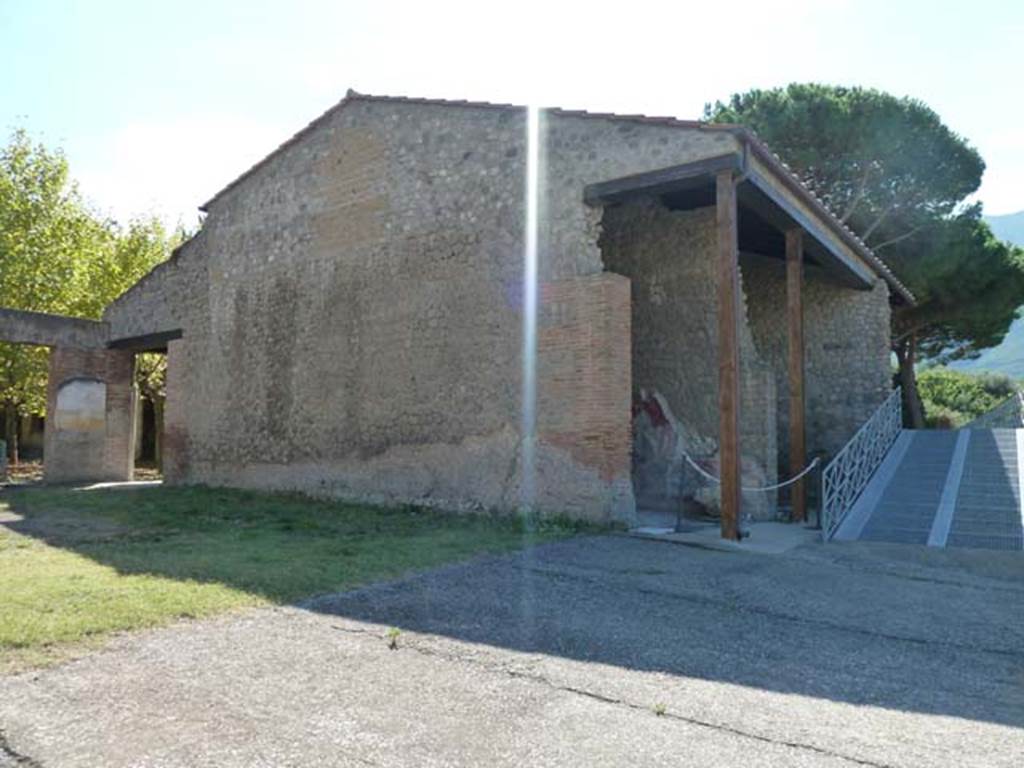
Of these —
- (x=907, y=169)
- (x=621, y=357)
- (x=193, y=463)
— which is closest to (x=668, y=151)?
(x=621, y=357)

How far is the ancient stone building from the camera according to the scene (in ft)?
29.5

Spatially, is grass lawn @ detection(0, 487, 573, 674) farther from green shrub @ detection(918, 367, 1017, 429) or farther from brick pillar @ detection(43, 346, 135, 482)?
green shrub @ detection(918, 367, 1017, 429)

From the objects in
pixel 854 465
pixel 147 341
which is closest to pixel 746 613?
pixel 854 465

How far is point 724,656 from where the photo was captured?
4.39 m

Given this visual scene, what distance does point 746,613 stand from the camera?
5.40m

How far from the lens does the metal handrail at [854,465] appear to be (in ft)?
30.3

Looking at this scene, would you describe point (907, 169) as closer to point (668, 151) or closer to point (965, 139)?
point (965, 139)

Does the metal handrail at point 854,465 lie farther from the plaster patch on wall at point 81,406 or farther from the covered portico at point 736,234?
the plaster patch on wall at point 81,406

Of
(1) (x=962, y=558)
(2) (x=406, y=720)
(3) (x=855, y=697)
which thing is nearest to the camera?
(2) (x=406, y=720)

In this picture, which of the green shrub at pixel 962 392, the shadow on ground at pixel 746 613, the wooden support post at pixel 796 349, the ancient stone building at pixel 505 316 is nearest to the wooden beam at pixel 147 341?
the ancient stone building at pixel 505 316

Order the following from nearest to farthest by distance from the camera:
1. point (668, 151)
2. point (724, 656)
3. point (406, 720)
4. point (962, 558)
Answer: point (406, 720)
point (724, 656)
point (962, 558)
point (668, 151)

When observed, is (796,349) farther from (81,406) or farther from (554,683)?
→ (81,406)

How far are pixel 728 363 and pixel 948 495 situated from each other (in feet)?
15.6

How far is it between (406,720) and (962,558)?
22.6 feet
